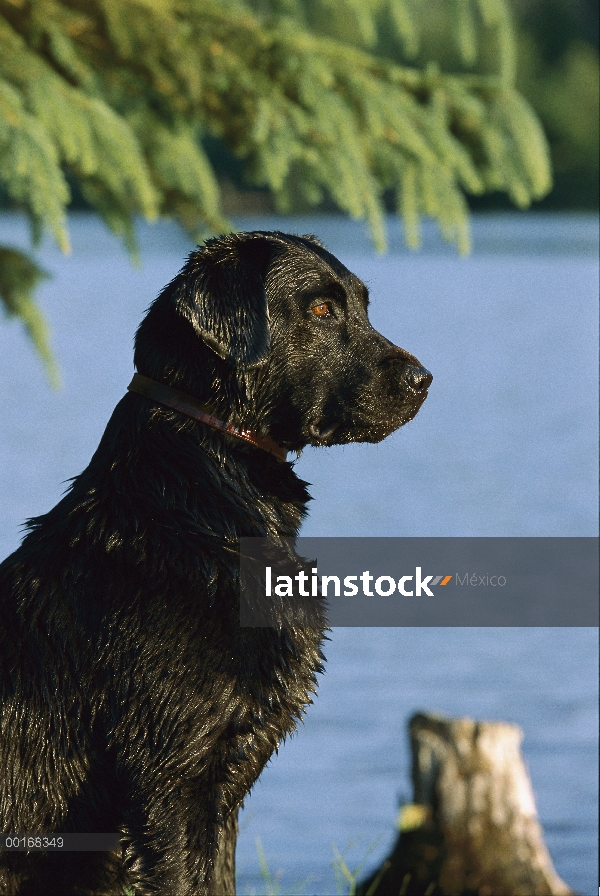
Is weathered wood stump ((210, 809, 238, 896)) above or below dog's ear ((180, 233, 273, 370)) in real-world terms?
below

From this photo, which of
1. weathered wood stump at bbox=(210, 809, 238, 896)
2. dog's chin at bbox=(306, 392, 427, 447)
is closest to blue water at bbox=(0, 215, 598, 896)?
dog's chin at bbox=(306, 392, 427, 447)

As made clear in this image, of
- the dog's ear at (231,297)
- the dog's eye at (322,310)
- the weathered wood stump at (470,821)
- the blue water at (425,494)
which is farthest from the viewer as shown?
the blue water at (425,494)

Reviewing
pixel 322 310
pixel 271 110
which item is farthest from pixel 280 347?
pixel 271 110

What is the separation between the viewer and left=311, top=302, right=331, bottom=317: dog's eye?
10.7 feet

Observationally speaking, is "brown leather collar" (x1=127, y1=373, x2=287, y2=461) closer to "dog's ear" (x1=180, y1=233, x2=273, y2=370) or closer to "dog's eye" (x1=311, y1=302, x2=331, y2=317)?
"dog's ear" (x1=180, y1=233, x2=273, y2=370)

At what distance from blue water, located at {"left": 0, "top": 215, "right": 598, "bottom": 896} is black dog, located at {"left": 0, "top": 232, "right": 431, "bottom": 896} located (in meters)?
0.59

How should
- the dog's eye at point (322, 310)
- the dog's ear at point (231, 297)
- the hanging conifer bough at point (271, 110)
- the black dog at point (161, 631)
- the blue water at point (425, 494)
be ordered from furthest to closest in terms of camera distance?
1. the blue water at point (425, 494)
2. the hanging conifer bough at point (271, 110)
3. the dog's eye at point (322, 310)
4. the dog's ear at point (231, 297)
5. the black dog at point (161, 631)

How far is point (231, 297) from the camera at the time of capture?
3.08 m

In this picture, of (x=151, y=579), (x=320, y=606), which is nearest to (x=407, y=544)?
(x=320, y=606)

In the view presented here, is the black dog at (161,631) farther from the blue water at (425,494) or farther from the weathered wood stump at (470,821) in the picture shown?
the weathered wood stump at (470,821)

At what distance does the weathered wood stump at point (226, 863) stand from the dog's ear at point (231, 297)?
3.94 ft

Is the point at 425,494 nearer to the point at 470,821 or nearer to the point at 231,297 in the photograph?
the point at 470,821

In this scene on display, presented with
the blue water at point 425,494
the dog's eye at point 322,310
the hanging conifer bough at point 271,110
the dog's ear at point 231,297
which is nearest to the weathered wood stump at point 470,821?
the blue water at point 425,494

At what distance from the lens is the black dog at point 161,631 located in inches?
113
